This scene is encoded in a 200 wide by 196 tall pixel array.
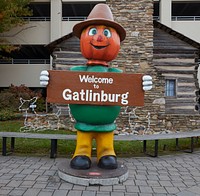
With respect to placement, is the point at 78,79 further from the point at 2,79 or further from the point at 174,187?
the point at 2,79

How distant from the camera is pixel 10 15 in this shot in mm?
16531

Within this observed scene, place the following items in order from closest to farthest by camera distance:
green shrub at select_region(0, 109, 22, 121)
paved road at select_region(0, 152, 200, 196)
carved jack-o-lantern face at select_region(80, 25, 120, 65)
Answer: paved road at select_region(0, 152, 200, 196), carved jack-o-lantern face at select_region(80, 25, 120, 65), green shrub at select_region(0, 109, 22, 121)

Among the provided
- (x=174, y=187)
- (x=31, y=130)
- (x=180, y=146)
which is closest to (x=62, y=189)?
(x=174, y=187)

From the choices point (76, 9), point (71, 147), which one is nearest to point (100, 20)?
point (71, 147)

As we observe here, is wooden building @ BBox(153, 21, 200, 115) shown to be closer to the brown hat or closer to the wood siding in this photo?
the wood siding

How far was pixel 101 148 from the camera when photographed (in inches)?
207

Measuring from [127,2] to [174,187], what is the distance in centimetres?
853

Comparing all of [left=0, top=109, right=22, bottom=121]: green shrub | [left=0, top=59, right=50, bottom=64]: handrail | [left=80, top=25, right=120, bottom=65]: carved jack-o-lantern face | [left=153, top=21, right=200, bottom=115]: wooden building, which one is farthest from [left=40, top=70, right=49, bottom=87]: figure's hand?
[left=0, top=59, right=50, bottom=64]: handrail

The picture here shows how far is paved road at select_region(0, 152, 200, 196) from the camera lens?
4.35 meters

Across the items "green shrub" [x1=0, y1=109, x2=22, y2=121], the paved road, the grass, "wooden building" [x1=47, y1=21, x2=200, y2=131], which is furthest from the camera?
"wooden building" [x1=47, y1=21, x2=200, y2=131]

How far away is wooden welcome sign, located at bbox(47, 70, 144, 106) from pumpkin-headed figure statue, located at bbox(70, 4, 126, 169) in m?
0.17

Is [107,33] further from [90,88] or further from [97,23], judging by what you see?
[90,88]

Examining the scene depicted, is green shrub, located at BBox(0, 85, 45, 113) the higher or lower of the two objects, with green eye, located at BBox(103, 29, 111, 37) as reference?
lower

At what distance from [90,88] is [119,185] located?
5.68ft
